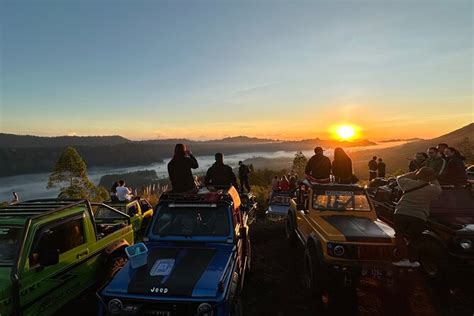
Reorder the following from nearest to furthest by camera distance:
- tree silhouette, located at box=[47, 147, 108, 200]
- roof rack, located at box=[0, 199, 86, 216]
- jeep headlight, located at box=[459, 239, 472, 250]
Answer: roof rack, located at box=[0, 199, 86, 216] → jeep headlight, located at box=[459, 239, 472, 250] → tree silhouette, located at box=[47, 147, 108, 200]

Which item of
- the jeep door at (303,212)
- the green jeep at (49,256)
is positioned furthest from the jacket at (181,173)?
the jeep door at (303,212)

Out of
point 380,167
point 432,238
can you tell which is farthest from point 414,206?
point 380,167

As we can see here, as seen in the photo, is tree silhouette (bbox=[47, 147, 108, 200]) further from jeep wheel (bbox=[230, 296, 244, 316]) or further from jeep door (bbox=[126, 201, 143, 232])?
jeep wheel (bbox=[230, 296, 244, 316])

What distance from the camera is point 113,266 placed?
6.03 meters

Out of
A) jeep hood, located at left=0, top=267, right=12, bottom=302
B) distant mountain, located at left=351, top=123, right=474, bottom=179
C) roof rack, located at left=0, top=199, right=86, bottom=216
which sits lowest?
distant mountain, located at left=351, top=123, right=474, bottom=179

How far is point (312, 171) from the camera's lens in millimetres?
9438

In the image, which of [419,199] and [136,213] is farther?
[136,213]

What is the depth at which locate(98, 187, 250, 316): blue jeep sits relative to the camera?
13.4 ft

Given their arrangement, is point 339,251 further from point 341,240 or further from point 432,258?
point 432,258

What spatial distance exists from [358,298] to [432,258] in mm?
1918

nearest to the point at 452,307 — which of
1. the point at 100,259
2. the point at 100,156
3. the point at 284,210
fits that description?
the point at 100,259

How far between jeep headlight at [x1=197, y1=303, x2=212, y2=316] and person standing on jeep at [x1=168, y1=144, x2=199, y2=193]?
360 cm

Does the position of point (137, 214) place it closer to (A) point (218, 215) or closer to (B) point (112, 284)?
(A) point (218, 215)

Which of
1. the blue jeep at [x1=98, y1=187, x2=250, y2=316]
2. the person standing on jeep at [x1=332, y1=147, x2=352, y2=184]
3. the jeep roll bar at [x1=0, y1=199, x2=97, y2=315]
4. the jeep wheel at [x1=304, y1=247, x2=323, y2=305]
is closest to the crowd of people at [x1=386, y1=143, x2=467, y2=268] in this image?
the jeep wheel at [x1=304, y1=247, x2=323, y2=305]
